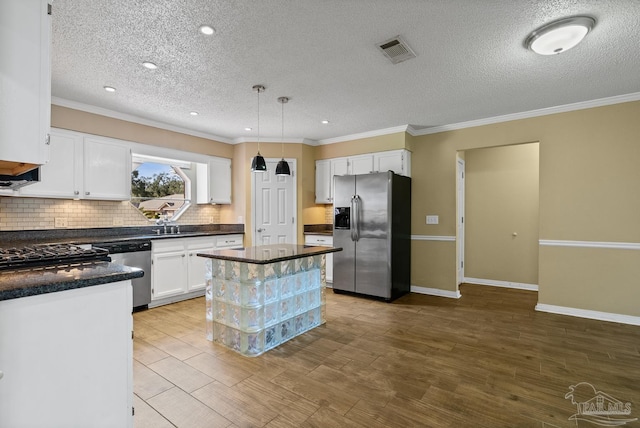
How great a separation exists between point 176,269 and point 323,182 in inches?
110

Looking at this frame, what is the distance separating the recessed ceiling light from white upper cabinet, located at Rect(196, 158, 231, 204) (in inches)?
121

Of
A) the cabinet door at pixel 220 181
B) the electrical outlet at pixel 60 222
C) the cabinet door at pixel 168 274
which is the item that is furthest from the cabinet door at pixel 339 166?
the electrical outlet at pixel 60 222

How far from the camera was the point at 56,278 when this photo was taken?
1271mm

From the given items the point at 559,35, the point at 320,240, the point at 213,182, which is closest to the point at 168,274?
the point at 213,182

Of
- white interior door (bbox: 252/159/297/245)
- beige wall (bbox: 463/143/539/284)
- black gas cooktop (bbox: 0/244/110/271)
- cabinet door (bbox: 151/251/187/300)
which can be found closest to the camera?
black gas cooktop (bbox: 0/244/110/271)

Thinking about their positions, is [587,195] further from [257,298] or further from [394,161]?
[257,298]

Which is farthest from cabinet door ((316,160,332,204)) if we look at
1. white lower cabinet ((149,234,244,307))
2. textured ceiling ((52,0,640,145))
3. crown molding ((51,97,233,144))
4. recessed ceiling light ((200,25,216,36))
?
recessed ceiling light ((200,25,216,36))

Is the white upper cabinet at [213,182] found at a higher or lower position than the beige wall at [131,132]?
lower

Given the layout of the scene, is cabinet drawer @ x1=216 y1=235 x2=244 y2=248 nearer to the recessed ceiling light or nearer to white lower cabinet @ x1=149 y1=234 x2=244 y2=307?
white lower cabinet @ x1=149 y1=234 x2=244 y2=307

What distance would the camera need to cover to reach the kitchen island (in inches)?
108

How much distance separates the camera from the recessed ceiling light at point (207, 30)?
219 cm

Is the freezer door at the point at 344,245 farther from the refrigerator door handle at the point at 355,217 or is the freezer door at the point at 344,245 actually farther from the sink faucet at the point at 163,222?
the sink faucet at the point at 163,222

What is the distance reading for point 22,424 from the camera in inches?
45.0

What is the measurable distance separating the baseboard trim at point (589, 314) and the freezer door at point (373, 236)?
1.97m
